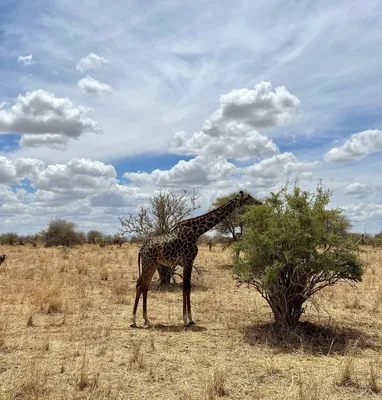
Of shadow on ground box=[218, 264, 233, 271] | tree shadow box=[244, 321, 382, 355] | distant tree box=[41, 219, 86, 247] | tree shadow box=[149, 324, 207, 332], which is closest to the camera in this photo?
tree shadow box=[244, 321, 382, 355]

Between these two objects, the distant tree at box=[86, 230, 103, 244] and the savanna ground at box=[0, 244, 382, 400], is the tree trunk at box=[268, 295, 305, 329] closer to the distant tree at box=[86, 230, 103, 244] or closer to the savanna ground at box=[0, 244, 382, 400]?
the savanna ground at box=[0, 244, 382, 400]

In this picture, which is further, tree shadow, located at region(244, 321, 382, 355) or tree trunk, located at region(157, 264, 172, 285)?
tree trunk, located at region(157, 264, 172, 285)

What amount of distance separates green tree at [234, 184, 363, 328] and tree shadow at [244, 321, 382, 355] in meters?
0.37

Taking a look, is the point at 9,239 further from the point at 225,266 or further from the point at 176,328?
the point at 176,328

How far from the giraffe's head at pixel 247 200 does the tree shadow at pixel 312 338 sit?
295 cm

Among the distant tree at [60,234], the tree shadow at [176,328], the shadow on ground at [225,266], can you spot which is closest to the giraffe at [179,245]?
the tree shadow at [176,328]

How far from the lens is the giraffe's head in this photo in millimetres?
11008

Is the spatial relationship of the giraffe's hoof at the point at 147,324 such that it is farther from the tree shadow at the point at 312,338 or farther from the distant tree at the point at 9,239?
the distant tree at the point at 9,239

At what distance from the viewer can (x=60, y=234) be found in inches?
1844

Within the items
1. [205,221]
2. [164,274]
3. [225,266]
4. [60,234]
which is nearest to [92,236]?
[60,234]

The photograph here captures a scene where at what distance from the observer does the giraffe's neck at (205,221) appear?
37.0ft

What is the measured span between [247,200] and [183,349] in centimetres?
438

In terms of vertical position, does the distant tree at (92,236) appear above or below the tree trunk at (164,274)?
above

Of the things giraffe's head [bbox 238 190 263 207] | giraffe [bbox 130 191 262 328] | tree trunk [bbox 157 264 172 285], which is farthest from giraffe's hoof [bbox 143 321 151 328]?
tree trunk [bbox 157 264 172 285]
